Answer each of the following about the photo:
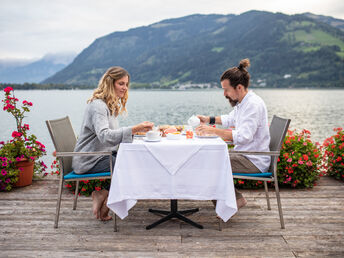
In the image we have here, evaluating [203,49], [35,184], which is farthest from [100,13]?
[35,184]

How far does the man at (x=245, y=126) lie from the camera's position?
8.79 feet

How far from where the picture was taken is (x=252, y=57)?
287 feet

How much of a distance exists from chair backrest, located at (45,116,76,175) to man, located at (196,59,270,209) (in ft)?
4.40

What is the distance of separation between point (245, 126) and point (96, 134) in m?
1.38

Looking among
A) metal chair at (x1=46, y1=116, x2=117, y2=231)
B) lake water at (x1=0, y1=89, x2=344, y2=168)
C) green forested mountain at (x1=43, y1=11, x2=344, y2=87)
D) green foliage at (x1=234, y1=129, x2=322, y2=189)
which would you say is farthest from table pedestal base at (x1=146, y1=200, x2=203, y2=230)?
green forested mountain at (x1=43, y1=11, x2=344, y2=87)

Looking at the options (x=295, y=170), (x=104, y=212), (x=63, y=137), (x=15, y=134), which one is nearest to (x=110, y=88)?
(x=63, y=137)

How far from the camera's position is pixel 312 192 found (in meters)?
3.85

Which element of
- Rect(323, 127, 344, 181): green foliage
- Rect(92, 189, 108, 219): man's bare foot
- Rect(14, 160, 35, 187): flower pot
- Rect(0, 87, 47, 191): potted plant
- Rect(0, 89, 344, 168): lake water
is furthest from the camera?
Rect(0, 89, 344, 168): lake water

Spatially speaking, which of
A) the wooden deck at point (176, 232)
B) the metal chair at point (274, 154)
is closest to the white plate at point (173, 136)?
the metal chair at point (274, 154)

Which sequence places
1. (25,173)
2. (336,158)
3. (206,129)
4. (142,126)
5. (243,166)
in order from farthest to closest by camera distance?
(336,158)
(25,173)
(243,166)
(206,129)
(142,126)

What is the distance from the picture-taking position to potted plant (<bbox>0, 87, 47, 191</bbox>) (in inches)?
154

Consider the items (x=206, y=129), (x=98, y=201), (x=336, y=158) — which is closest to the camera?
(x=206, y=129)

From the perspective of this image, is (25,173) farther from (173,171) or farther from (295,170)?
(295,170)

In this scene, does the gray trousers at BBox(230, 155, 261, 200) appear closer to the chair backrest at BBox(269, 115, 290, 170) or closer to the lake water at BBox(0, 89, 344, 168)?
the chair backrest at BBox(269, 115, 290, 170)
